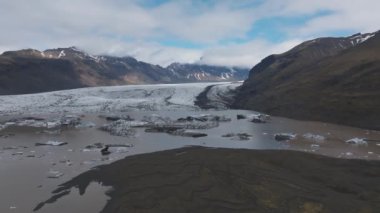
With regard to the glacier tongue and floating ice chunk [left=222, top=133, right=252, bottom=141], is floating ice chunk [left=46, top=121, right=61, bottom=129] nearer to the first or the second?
floating ice chunk [left=222, top=133, right=252, bottom=141]

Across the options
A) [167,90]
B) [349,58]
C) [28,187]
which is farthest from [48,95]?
[28,187]

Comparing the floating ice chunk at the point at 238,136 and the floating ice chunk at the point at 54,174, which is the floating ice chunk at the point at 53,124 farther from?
the floating ice chunk at the point at 54,174

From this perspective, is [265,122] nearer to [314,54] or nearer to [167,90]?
[167,90]

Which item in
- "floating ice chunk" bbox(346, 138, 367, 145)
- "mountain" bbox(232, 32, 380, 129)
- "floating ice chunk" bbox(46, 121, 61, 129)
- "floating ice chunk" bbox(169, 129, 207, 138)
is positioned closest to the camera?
"floating ice chunk" bbox(346, 138, 367, 145)

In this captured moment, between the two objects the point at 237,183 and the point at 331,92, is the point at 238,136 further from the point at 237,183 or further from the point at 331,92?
the point at 331,92

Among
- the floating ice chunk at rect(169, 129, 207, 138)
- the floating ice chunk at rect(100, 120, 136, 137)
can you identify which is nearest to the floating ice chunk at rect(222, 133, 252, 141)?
the floating ice chunk at rect(169, 129, 207, 138)

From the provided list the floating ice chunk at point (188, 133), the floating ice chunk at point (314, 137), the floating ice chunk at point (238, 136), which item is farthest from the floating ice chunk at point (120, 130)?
the floating ice chunk at point (314, 137)
